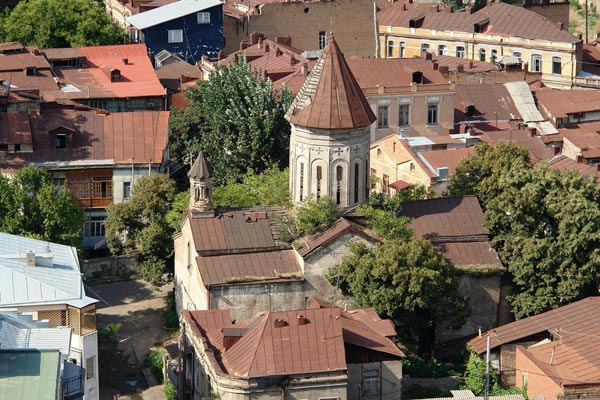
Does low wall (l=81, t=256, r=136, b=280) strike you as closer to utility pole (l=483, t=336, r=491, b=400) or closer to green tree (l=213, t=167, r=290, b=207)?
green tree (l=213, t=167, r=290, b=207)

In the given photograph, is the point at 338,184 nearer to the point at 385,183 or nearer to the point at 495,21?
the point at 385,183

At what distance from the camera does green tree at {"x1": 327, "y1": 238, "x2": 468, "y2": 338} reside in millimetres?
65000

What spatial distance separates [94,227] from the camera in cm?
8188

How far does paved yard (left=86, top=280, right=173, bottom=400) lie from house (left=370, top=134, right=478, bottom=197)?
1423 cm

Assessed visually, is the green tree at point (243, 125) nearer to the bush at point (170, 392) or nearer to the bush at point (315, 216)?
the bush at point (315, 216)

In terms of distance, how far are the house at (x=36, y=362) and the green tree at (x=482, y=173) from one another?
23053mm

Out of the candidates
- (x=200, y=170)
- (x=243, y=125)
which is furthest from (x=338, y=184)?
(x=243, y=125)

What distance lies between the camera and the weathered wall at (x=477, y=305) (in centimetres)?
6812

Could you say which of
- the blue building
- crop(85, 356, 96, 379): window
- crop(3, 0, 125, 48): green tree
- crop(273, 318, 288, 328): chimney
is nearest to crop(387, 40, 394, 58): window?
the blue building

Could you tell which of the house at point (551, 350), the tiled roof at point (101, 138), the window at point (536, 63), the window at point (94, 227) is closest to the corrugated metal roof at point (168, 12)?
the window at point (536, 63)

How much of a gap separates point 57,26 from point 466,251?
5398cm

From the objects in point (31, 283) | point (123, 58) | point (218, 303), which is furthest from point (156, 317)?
point (123, 58)

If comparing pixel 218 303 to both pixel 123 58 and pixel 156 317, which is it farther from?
pixel 123 58

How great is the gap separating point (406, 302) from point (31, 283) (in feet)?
51.5
